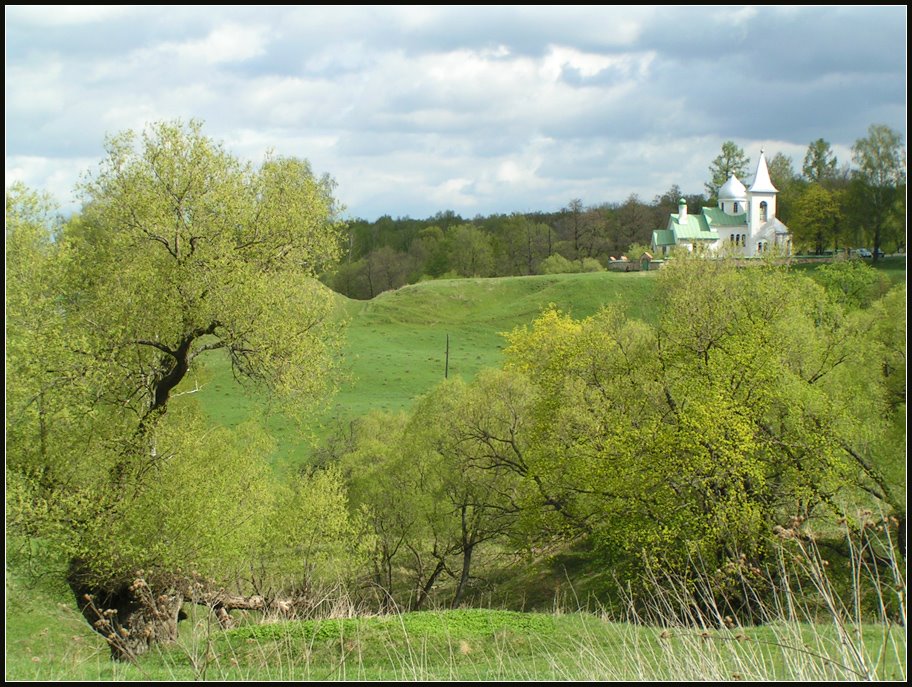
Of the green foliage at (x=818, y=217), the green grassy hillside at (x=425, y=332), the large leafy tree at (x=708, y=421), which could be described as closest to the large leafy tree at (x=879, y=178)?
the green foliage at (x=818, y=217)

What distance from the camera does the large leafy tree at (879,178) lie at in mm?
72250

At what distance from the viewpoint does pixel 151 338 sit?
19891mm

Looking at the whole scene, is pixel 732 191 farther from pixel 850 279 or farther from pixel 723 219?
pixel 850 279

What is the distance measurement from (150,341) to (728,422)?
14.8m

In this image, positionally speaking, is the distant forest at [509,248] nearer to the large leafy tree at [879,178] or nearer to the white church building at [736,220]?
the white church building at [736,220]

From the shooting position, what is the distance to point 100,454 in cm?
1897

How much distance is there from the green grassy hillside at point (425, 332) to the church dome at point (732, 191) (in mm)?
29938

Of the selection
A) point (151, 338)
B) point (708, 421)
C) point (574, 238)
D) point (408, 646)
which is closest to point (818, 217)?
point (574, 238)

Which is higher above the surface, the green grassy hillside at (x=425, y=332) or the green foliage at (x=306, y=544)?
the green grassy hillside at (x=425, y=332)

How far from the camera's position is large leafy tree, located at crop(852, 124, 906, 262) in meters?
72.2

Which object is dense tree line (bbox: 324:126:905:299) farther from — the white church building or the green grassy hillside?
the green grassy hillside

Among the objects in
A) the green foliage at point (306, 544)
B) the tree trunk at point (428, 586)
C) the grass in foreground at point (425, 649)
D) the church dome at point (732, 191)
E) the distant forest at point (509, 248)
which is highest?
the church dome at point (732, 191)

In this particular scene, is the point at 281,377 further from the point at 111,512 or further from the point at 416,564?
the point at 416,564

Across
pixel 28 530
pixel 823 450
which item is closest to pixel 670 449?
pixel 823 450
